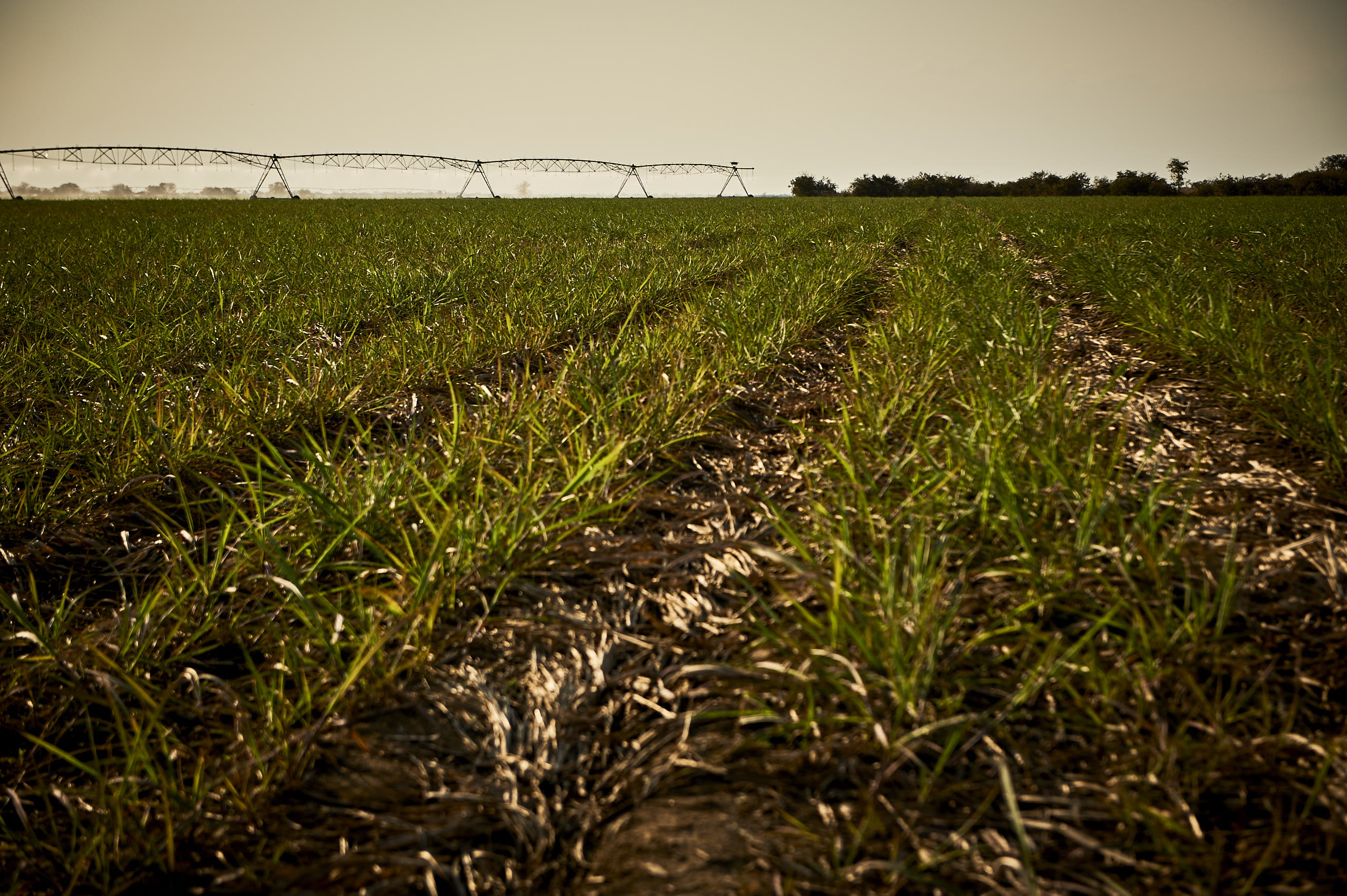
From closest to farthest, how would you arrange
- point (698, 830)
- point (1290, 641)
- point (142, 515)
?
point (698, 830), point (1290, 641), point (142, 515)

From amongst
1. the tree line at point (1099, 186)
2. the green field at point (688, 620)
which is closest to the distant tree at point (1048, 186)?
the tree line at point (1099, 186)

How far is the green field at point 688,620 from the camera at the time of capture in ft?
3.39

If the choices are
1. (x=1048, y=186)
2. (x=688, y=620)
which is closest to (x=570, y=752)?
(x=688, y=620)

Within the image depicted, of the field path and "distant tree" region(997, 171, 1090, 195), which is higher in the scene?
"distant tree" region(997, 171, 1090, 195)

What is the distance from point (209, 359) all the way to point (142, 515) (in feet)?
5.69

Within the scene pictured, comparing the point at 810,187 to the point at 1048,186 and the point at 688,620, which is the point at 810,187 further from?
the point at 688,620

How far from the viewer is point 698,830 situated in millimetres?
1045

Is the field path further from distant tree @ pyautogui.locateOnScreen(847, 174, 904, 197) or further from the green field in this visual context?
distant tree @ pyautogui.locateOnScreen(847, 174, 904, 197)

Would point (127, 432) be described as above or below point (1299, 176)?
below

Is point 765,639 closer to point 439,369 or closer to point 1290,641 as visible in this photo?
point 1290,641

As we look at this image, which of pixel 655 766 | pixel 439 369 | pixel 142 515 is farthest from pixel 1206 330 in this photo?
pixel 142 515

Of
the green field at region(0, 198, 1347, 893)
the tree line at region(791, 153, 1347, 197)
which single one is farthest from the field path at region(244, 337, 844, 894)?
the tree line at region(791, 153, 1347, 197)

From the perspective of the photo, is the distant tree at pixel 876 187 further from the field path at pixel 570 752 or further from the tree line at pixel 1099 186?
the field path at pixel 570 752

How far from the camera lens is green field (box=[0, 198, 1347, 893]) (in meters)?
1.03
